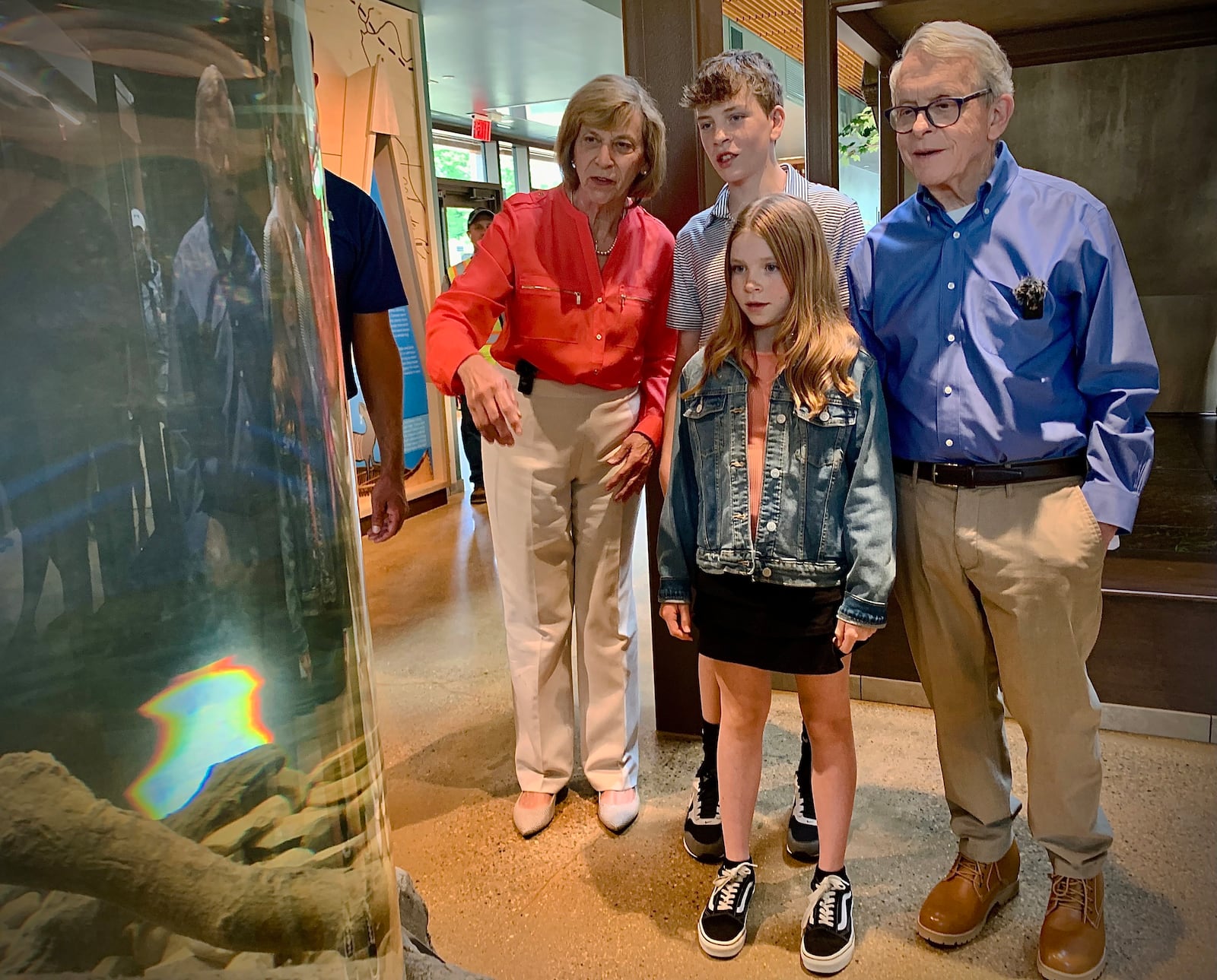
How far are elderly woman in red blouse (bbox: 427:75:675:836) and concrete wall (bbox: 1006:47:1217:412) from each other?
5.37m

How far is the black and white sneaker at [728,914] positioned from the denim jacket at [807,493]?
58cm

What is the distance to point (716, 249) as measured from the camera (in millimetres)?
1884

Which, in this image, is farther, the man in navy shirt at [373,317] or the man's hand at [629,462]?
the man's hand at [629,462]

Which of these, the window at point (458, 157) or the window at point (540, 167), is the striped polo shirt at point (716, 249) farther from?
the window at point (540, 167)

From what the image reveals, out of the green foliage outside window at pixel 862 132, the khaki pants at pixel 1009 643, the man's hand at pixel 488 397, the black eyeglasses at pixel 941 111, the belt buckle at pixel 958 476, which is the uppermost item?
the green foliage outside window at pixel 862 132

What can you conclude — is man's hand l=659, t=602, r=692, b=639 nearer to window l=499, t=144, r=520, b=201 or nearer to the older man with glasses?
the older man with glasses

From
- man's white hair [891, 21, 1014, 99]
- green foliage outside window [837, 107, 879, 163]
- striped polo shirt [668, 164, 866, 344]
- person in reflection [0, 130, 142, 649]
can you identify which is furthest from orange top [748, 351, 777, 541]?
green foliage outside window [837, 107, 879, 163]

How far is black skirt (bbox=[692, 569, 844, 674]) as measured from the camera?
1612mm

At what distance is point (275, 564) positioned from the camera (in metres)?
0.40

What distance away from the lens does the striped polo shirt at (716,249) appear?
1785 mm

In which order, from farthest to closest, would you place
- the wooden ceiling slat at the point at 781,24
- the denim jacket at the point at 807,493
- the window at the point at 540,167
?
the window at the point at 540,167 < the wooden ceiling slat at the point at 781,24 < the denim jacket at the point at 807,493

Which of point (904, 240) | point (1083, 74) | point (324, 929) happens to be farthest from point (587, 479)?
point (1083, 74)

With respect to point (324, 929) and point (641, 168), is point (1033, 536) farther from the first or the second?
point (324, 929)

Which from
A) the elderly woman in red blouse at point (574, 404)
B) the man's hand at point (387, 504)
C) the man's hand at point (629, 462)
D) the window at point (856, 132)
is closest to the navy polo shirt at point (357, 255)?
the elderly woman in red blouse at point (574, 404)
